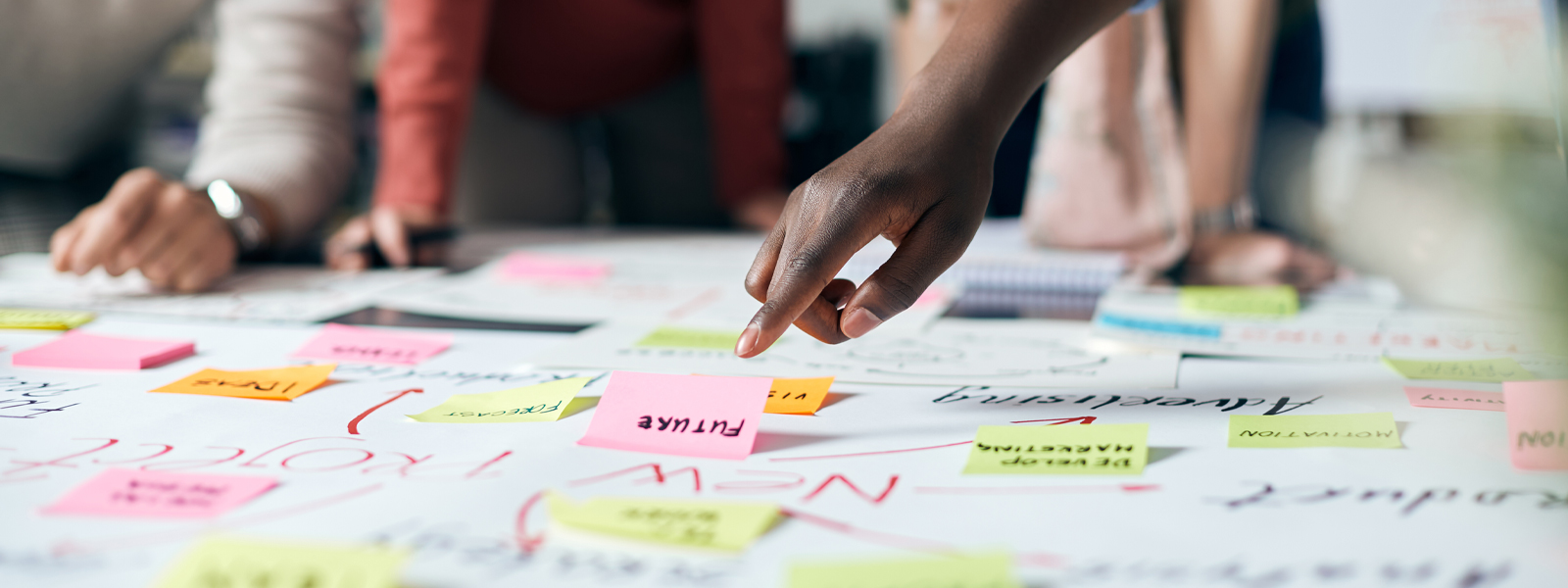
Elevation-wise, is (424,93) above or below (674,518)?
above

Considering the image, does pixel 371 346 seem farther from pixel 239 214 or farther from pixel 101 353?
pixel 239 214

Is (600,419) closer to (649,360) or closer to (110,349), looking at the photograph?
(649,360)

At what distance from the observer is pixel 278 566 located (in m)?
0.23

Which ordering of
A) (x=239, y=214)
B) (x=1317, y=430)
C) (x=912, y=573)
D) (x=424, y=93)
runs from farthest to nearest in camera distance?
1. (x=424, y=93)
2. (x=239, y=214)
3. (x=1317, y=430)
4. (x=912, y=573)

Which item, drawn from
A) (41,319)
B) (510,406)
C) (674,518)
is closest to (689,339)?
(510,406)

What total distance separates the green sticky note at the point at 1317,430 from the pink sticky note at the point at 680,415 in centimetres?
17

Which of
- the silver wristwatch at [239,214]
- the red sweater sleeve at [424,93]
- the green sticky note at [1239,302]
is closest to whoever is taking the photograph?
the green sticky note at [1239,302]

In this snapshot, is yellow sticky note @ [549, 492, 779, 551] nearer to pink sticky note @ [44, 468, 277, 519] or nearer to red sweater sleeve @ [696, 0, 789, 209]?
pink sticky note @ [44, 468, 277, 519]

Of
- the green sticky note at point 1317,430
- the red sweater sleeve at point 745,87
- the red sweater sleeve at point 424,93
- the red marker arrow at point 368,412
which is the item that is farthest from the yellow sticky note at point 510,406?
the red sweater sleeve at point 745,87

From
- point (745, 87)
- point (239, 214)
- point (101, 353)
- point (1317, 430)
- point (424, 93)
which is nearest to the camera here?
point (1317, 430)

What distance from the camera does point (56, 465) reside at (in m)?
0.30

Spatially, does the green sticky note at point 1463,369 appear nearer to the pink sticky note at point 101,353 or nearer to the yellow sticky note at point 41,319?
the pink sticky note at point 101,353

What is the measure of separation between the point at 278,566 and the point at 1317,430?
13.2 inches

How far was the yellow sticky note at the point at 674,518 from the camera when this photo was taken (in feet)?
0.81
